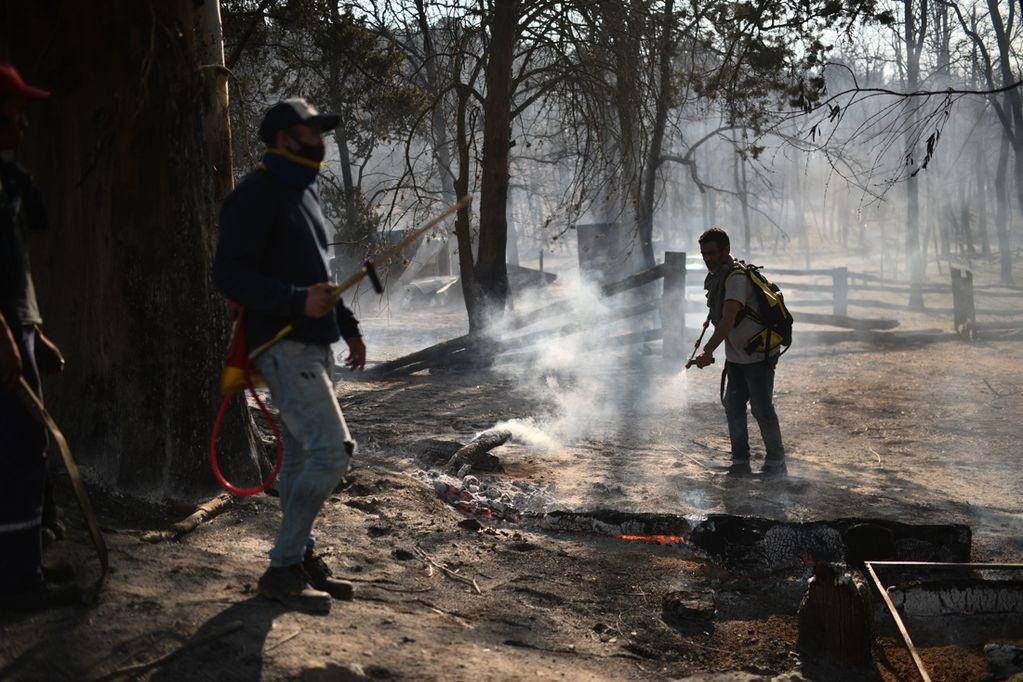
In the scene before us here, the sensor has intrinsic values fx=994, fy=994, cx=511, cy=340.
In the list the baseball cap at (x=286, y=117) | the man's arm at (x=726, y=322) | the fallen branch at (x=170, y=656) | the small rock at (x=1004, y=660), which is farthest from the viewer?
the man's arm at (x=726, y=322)

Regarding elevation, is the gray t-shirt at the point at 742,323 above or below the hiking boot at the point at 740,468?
above

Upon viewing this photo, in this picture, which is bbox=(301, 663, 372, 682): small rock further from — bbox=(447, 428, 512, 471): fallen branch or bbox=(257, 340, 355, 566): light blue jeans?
bbox=(447, 428, 512, 471): fallen branch

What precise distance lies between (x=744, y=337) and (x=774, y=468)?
1.08 m

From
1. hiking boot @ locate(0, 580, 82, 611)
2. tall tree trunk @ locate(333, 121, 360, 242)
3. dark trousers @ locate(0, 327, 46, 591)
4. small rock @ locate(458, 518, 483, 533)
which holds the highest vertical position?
tall tree trunk @ locate(333, 121, 360, 242)

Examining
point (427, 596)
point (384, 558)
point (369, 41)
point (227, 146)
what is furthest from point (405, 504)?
point (369, 41)

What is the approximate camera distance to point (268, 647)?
11.6 ft

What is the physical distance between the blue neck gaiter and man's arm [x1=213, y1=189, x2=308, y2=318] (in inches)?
5.9

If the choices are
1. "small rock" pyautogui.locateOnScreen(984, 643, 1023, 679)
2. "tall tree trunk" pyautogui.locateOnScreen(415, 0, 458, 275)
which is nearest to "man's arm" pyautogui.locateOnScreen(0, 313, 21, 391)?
"small rock" pyautogui.locateOnScreen(984, 643, 1023, 679)

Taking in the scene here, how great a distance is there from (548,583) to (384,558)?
830mm

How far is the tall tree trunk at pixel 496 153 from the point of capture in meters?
13.3

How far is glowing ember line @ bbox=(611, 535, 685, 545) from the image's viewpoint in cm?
572

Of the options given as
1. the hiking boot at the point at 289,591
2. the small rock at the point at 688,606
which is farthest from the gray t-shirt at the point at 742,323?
the hiking boot at the point at 289,591

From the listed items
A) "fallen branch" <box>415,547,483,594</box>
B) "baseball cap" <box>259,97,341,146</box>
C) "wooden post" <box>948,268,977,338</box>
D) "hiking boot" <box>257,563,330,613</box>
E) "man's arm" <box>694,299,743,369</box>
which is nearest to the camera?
"baseball cap" <box>259,97,341,146</box>

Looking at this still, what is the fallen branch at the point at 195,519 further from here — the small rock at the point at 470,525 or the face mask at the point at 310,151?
the face mask at the point at 310,151
